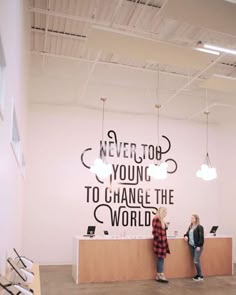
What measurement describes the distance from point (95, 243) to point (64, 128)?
359 cm

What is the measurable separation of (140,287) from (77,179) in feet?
11.9

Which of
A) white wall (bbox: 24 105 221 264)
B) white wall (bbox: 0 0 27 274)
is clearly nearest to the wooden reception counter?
white wall (bbox: 24 105 221 264)

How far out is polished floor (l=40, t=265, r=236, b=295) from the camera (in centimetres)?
631

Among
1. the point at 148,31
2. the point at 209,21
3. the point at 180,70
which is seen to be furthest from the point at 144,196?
the point at 209,21

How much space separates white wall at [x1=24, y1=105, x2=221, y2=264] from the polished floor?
1627 mm

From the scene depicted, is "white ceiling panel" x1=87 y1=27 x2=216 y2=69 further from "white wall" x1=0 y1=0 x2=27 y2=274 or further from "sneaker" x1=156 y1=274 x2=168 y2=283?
"sneaker" x1=156 y1=274 x2=168 y2=283

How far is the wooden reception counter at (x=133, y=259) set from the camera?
7055 millimetres

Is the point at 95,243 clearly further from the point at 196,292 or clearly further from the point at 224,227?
the point at 224,227

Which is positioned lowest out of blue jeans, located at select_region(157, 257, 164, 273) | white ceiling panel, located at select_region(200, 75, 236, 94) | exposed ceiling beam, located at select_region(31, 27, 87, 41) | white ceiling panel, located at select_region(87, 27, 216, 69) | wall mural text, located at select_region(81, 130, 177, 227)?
blue jeans, located at select_region(157, 257, 164, 273)

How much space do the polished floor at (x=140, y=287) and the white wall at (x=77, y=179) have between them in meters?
1.63

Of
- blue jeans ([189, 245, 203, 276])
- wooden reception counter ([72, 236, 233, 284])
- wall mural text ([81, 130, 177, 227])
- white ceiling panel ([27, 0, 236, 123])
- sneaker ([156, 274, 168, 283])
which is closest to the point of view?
white ceiling panel ([27, 0, 236, 123])

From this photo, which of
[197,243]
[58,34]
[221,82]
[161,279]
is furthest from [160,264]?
[58,34]

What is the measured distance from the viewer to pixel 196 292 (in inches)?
251

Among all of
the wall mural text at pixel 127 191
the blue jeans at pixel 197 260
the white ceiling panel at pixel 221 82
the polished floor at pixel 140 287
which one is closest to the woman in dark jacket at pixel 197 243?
the blue jeans at pixel 197 260
